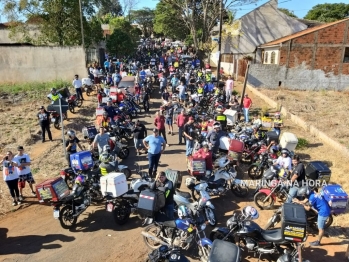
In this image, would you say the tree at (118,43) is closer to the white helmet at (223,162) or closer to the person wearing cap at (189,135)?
the person wearing cap at (189,135)

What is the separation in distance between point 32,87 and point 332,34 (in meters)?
23.4

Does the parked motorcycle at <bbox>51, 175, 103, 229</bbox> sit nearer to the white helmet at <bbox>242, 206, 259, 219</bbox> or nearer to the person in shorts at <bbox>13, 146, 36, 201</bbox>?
the person in shorts at <bbox>13, 146, 36, 201</bbox>

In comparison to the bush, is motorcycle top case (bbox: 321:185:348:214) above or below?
above

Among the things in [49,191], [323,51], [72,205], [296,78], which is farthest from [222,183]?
[323,51]

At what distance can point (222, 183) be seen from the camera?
28.6 feet

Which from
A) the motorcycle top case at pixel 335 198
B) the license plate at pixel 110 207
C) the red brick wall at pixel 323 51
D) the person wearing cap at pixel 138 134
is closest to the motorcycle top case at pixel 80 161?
the license plate at pixel 110 207

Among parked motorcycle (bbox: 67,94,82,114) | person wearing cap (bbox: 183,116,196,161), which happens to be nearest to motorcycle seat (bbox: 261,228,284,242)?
person wearing cap (bbox: 183,116,196,161)

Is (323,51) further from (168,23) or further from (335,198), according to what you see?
(168,23)

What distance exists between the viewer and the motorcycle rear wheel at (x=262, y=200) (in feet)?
27.7

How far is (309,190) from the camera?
7.49m

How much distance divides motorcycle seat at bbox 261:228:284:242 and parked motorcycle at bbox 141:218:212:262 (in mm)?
1199

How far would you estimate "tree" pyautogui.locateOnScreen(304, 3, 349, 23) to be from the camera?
57562 millimetres

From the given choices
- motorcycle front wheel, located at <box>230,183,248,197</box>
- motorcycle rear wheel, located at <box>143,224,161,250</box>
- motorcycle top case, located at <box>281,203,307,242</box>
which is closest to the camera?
motorcycle top case, located at <box>281,203,307,242</box>

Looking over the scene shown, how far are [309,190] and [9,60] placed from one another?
79.8 ft
